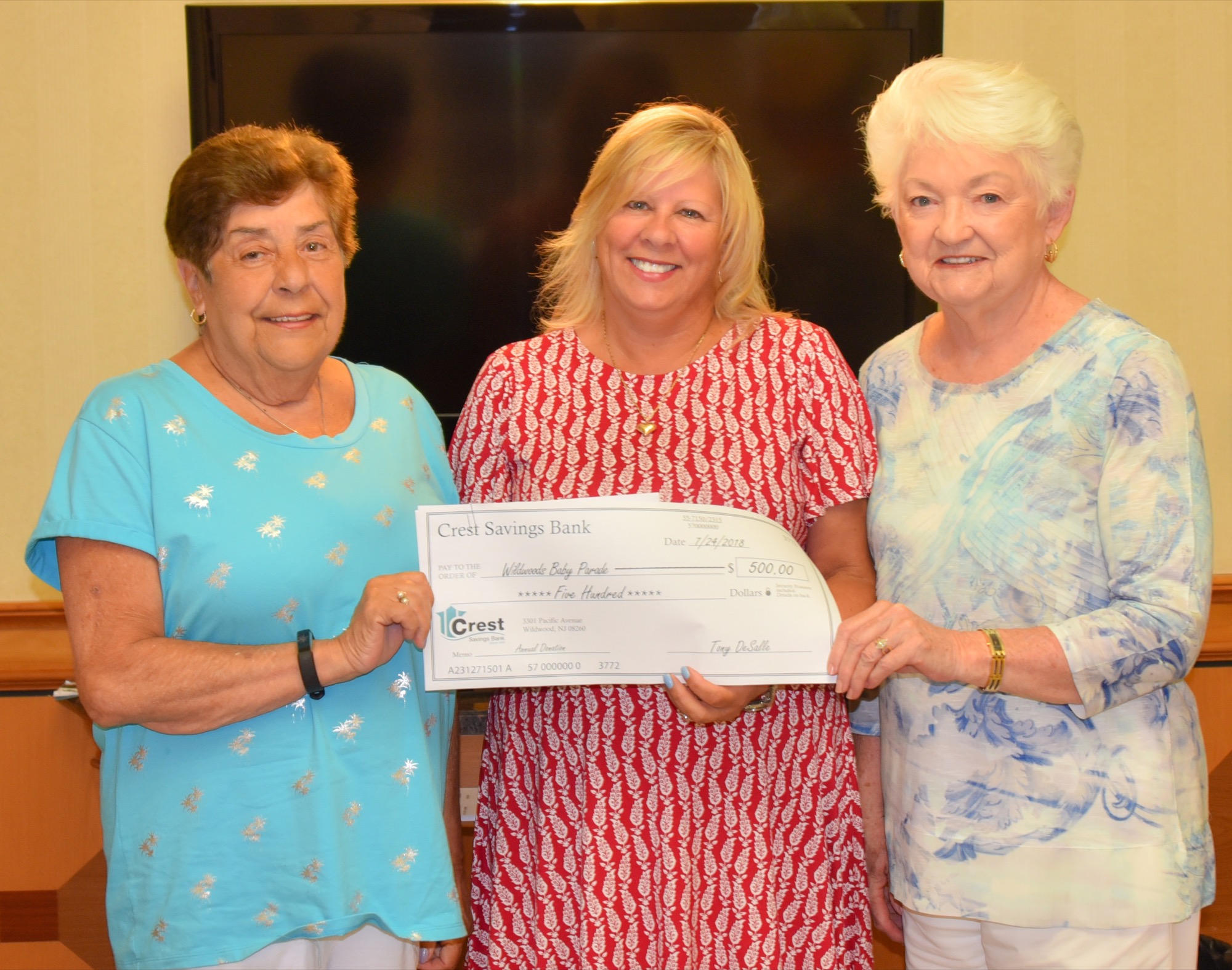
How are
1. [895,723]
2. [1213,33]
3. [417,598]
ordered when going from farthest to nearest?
1. [1213,33]
2. [895,723]
3. [417,598]

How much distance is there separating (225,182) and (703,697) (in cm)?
94

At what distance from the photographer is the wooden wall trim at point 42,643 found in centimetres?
279

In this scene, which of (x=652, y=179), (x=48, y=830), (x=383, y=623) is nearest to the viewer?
(x=383, y=623)

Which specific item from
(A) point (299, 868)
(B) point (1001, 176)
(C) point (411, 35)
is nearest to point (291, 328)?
(A) point (299, 868)

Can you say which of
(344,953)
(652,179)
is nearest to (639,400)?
(652,179)

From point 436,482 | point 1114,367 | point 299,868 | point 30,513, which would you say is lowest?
point 299,868

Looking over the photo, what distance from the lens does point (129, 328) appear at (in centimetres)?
296

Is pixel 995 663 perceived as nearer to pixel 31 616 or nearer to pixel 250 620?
pixel 250 620

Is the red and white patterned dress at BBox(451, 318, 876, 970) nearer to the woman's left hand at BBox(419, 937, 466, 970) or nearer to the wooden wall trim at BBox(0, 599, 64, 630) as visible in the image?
the woman's left hand at BBox(419, 937, 466, 970)

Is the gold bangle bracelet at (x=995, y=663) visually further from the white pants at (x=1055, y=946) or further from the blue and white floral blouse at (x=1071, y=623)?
the white pants at (x=1055, y=946)

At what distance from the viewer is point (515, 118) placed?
2895 mm

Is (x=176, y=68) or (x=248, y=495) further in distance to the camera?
(x=176, y=68)

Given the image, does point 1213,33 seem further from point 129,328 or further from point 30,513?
point 30,513

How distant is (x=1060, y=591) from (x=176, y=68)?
2.55 m
